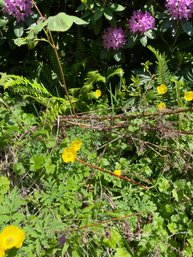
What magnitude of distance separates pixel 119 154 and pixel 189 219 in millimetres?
475

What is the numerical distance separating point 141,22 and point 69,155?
97cm

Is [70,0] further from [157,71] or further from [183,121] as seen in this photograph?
[183,121]

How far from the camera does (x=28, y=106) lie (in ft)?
8.36

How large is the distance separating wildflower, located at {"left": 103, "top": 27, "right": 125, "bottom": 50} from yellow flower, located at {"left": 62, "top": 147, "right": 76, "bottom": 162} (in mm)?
865

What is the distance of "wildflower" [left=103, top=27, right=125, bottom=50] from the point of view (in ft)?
8.00

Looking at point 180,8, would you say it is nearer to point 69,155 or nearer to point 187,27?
Result: point 187,27

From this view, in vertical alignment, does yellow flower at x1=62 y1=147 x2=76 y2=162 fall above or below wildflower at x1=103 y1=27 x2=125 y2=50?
below

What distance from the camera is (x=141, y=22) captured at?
2.36 m

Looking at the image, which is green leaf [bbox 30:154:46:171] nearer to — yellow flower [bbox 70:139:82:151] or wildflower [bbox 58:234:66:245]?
yellow flower [bbox 70:139:82:151]

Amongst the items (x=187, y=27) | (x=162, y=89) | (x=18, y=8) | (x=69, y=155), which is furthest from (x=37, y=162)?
(x=187, y=27)

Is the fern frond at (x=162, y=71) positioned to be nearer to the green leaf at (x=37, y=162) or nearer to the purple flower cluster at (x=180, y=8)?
the purple flower cluster at (x=180, y=8)

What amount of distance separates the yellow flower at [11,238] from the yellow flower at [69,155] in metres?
0.50

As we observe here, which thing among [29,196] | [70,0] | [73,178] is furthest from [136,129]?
[70,0]

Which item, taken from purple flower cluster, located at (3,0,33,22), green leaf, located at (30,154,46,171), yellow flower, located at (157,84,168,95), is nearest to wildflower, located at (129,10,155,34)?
yellow flower, located at (157,84,168,95)
